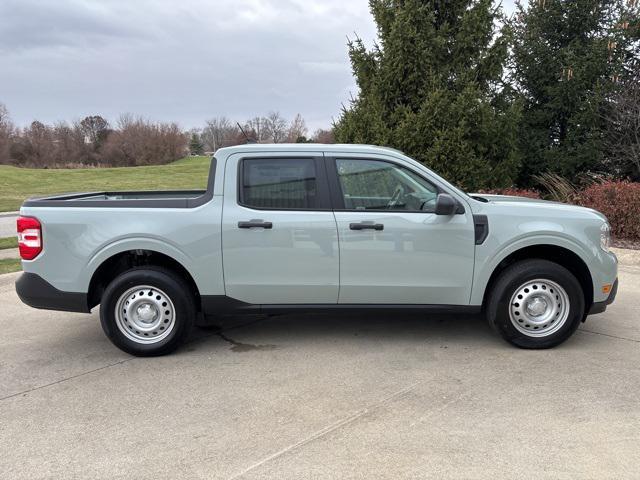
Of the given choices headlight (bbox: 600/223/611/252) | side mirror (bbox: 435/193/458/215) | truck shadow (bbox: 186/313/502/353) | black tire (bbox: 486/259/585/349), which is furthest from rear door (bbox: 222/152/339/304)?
headlight (bbox: 600/223/611/252)

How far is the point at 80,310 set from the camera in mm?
4535

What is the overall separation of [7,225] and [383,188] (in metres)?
Result: 14.6

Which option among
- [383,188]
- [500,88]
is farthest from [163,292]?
[500,88]

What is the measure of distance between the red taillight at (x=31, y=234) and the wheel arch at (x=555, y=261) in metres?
3.92

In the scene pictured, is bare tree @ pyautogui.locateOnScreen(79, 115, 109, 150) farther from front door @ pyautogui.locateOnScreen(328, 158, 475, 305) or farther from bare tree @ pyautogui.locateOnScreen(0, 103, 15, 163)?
front door @ pyautogui.locateOnScreen(328, 158, 475, 305)

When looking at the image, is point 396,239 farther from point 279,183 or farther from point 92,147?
point 92,147

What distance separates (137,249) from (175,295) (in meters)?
0.52

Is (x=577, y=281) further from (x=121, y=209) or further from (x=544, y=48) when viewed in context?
(x=544, y=48)

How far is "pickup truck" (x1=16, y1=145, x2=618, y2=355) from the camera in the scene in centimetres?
441

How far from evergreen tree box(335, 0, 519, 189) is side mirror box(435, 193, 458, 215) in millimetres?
5601

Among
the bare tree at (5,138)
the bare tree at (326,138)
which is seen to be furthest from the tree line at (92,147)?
the bare tree at (326,138)

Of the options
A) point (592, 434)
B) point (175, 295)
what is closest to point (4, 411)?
point (175, 295)

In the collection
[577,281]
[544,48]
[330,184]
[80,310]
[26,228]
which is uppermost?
[544,48]

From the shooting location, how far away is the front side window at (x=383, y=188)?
177 inches
